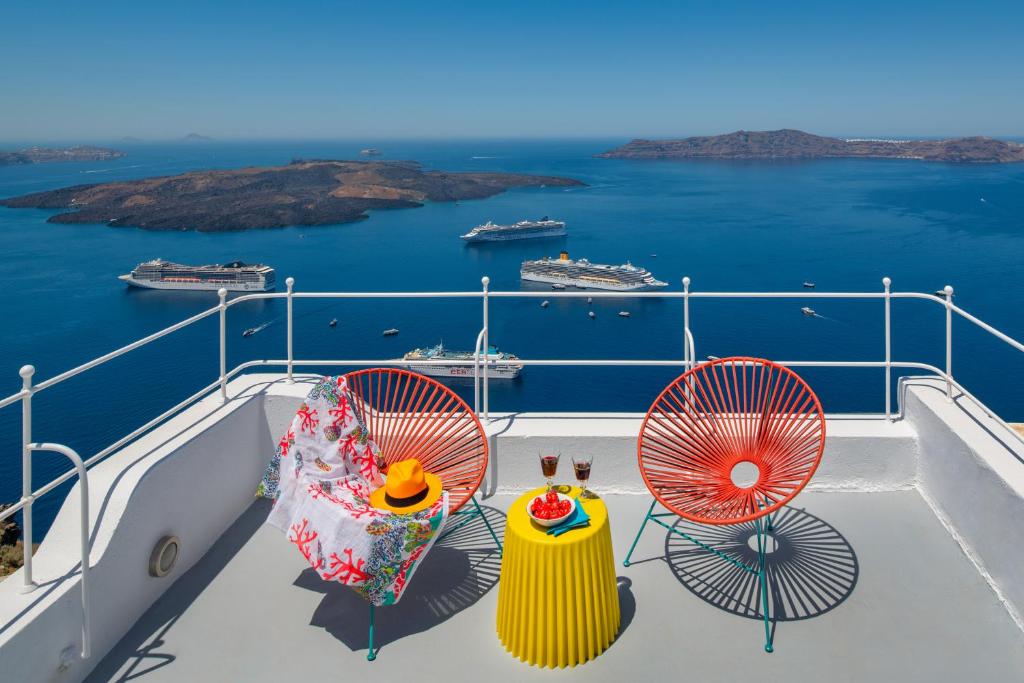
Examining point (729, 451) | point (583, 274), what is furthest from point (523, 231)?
point (729, 451)

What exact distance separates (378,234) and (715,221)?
25.0m

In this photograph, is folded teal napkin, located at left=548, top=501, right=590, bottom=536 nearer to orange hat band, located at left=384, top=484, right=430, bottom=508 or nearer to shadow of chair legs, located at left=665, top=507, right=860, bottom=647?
orange hat band, located at left=384, top=484, right=430, bottom=508

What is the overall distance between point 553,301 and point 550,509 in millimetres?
35610

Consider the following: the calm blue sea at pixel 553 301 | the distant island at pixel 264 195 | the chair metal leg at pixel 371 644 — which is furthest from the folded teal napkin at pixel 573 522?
the distant island at pixel 264 195

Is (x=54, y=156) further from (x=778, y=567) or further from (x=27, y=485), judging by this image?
(x=778, y=567)

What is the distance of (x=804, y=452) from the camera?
7.34ft

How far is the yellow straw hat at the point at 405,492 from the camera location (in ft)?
6.56

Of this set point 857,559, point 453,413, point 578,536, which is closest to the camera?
point 578,536

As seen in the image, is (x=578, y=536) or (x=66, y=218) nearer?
(x=578, y=536)

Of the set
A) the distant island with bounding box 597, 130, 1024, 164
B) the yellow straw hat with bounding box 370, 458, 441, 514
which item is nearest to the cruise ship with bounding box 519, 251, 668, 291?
the yellow straw hat with bounding box 370, 458, 441, 514

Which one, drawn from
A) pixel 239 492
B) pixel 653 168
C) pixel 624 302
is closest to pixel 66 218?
pixel 624 302

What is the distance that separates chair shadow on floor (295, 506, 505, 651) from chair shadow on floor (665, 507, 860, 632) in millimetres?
618

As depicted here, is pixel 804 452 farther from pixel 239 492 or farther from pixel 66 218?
pixel 66 218

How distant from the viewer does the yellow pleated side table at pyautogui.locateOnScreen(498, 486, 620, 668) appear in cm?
178
